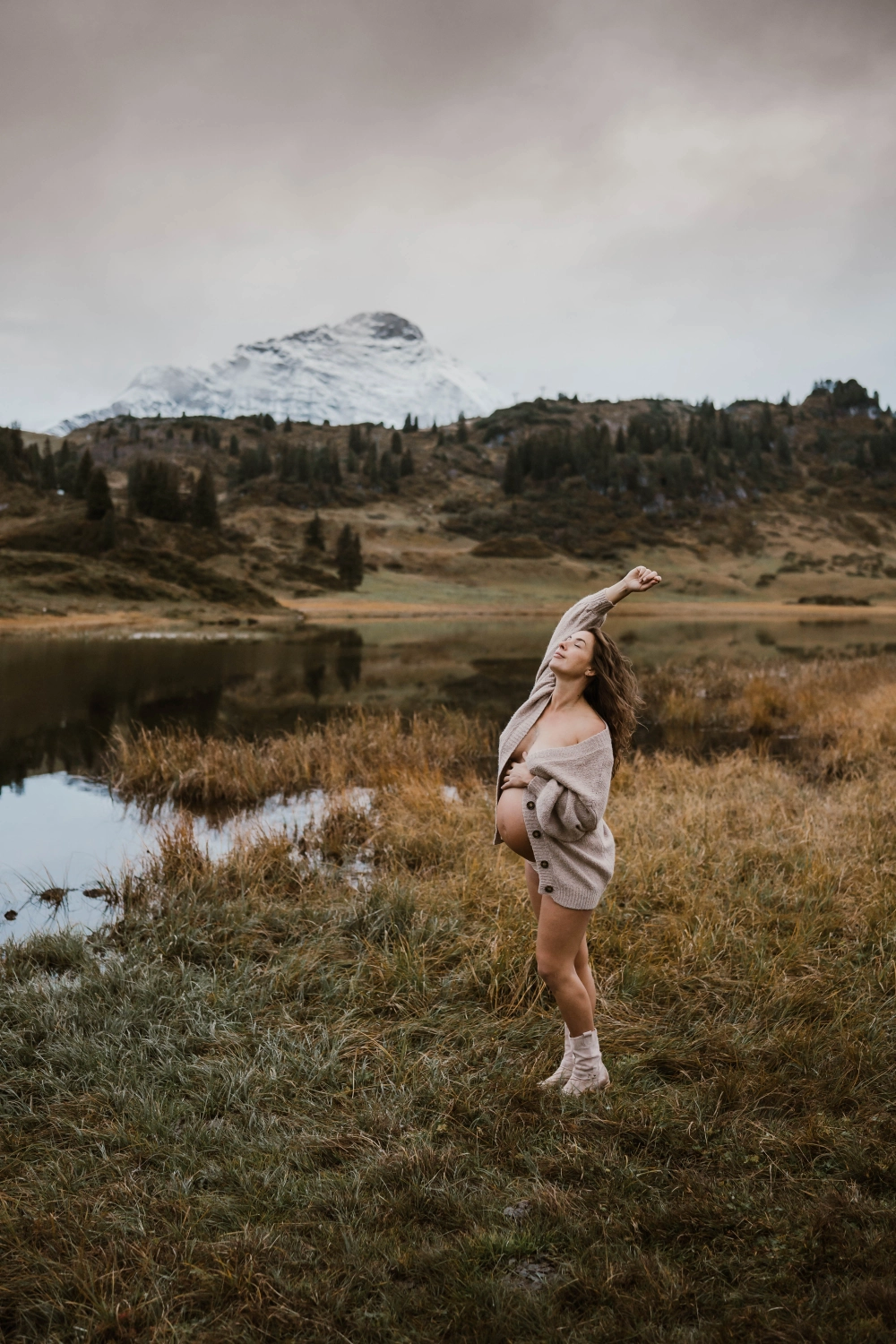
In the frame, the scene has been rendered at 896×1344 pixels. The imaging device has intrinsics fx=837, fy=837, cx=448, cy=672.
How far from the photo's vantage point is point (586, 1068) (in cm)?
353

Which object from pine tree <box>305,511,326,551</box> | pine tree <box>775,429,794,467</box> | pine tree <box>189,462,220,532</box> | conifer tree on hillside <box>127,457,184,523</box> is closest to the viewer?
conifer tree on hillside <box>127,457,184,523</box>

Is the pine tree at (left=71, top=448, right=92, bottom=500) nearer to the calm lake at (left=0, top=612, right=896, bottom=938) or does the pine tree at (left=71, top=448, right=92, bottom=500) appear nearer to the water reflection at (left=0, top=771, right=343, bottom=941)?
the calm lake at (left=0, top=612, right=896, bottom=938)

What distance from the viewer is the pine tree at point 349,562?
242 feet

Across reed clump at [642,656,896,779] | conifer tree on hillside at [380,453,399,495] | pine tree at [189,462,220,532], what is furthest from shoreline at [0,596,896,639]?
conifer tree on hillside at [380,453,399,495]

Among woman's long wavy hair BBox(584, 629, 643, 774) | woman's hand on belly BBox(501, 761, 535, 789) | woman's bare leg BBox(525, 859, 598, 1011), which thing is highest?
woman's long wavy hair BBox(584, 629, 643, 774)

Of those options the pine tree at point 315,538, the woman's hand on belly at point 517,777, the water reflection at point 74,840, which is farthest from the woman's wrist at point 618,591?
the pine tree at point 315,538

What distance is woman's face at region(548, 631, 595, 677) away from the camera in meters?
3.43

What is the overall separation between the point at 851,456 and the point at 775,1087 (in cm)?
17719

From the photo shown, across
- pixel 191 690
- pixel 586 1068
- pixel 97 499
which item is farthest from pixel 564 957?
pixel 97 499

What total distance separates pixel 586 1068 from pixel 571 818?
114cm

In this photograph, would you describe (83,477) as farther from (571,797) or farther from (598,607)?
(571,797)

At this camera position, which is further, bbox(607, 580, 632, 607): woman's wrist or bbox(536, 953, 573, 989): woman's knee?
bbox(607, 580, 632, 607): woman's wrist

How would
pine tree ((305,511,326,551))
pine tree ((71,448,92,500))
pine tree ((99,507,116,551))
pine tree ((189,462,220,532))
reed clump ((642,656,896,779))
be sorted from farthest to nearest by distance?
pine tree ((305,511,326,551)) → pine tree ((189,462,220,532)) → pine tree ((71,448,92,500)) → pine tree ((99,507,116,551)) → reed clump ((642,656,896,779))

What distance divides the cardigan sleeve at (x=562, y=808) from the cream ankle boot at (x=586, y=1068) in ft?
2.98
